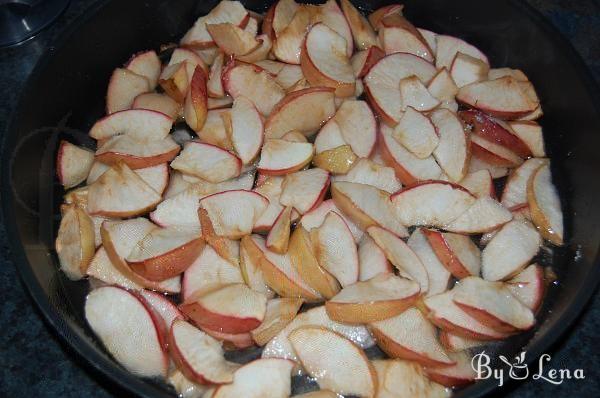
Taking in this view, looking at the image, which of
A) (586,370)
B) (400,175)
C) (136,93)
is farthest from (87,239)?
(586,370)

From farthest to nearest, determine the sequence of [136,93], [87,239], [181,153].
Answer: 1. [136,93]
2. [181,153]
3. [87,239]

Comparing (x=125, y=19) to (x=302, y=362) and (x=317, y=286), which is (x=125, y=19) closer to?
(x=317, y=286)

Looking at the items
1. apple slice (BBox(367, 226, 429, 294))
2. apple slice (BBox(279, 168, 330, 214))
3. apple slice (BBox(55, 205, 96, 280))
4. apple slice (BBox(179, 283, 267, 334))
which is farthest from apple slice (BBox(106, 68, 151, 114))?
apple slice (BBox(367, 226, 429, 294))

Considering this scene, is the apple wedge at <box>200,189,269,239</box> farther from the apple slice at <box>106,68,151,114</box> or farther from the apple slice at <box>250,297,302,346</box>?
the apple slice at <box>106,68,151,114</box>

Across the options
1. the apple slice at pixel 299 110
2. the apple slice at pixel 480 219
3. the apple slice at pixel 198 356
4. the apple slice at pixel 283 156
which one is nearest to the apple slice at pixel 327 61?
the apple slice at pixel 299 110

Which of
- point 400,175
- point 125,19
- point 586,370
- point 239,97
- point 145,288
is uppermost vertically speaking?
point 125,19

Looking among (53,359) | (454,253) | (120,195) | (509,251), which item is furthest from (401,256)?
(53,359)
